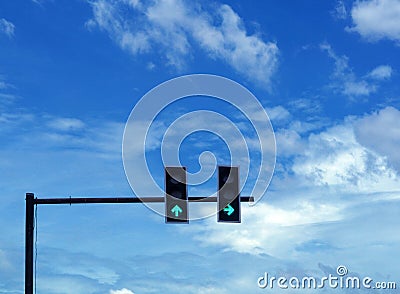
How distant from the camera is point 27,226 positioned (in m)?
18.4

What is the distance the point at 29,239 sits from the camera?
60.4 ft

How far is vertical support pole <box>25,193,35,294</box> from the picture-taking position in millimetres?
18250

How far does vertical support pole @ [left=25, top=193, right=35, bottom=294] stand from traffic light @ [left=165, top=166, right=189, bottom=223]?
388cm

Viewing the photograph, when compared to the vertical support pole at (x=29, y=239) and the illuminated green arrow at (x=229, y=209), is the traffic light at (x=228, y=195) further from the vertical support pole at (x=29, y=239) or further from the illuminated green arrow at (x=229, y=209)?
the vertical support pole at (x=29, y=239)

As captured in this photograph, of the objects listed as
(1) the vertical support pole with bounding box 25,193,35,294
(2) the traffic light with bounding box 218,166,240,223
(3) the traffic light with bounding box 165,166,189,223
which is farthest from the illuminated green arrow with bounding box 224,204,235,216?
(1) the vertical support pole with bounding box 25,193,35,294

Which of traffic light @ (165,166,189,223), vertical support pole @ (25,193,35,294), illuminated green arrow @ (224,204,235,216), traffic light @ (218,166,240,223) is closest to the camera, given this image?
traffic light @ (165,166,189,223)

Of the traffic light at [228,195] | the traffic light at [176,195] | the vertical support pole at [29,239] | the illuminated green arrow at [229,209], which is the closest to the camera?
the traffic light at [176,195]

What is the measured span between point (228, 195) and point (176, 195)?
1.31 metres

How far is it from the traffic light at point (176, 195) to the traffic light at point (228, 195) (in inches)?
34.6

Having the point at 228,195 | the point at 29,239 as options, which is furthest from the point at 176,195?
the point at 29,239

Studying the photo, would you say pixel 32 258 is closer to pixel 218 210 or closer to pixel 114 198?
pixel 114 198

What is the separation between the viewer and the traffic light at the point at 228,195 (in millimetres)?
16875

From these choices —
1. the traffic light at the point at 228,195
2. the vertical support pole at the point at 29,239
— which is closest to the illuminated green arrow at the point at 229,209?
the traffic light at the point at 228,195

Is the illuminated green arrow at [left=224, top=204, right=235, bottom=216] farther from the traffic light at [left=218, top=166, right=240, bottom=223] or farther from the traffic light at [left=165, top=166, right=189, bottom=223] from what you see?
the traffic light at [left=165, top=166, right=189, bottom=223]
